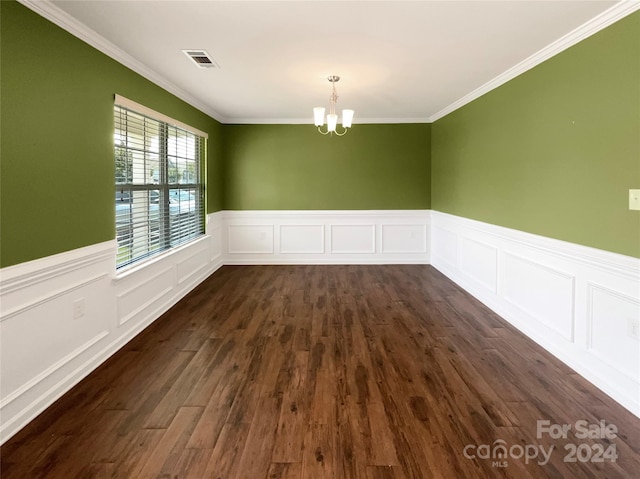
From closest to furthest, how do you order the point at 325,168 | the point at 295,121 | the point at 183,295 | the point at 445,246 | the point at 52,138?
the point at 52,138 < the point at 183,295 < the point at 445,246 < the point at 295,121 < the point at 325,168

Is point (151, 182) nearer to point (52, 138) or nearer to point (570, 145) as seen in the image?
point (52, 138)

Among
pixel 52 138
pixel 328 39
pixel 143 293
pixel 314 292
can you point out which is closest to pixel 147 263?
pixel 143 293

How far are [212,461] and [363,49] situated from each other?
316 cm

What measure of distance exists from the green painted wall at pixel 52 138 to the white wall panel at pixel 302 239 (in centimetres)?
386

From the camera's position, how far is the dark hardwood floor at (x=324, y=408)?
6.37ft

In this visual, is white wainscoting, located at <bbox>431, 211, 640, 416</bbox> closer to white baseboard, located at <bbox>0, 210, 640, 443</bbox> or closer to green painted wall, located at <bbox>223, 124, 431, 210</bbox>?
white baseboard, located at <bbox>0, 210, 640, 443</bbox>

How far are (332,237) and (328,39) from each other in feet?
14.0

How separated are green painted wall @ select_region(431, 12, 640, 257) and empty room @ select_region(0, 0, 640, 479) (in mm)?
20

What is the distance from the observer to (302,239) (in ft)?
23.0

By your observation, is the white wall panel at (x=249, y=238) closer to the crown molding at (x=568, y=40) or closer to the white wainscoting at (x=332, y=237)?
the white wainscoting at (x=332, y=237)

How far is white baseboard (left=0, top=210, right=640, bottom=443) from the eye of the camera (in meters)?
2.30

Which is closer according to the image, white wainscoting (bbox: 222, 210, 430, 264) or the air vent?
the air vent

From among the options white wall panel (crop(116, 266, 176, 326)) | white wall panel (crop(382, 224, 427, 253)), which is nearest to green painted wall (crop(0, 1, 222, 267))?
white wall panel (crop(116, 266, 176, 326))

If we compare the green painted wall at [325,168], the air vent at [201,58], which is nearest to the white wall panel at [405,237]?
the green painted wall at [325,168]
